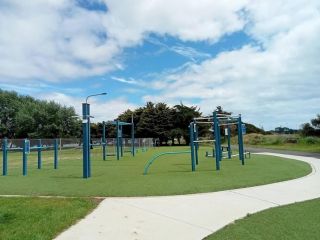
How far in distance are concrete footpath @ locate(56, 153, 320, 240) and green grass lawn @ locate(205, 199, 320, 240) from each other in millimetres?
319

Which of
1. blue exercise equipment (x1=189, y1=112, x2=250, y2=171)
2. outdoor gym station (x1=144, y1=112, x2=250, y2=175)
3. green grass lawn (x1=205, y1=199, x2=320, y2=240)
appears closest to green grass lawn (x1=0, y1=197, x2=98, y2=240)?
green grass lawn (x1=205, y1=199, x2=320, y2=240)

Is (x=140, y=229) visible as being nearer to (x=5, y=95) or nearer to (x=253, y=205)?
(x=253, y=205)

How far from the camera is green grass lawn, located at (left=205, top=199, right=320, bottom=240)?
571 centimetres

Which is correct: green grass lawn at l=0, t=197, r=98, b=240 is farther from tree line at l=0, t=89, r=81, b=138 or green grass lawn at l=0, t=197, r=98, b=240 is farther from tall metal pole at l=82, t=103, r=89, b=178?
tree line at l=0, t=89, r=81, b=138

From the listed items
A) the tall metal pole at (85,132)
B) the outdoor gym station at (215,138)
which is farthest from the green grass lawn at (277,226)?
the tall metal pole at (85,132)

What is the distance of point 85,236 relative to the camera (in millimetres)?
6012

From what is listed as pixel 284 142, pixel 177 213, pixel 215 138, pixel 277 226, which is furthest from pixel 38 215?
pixel 284 142

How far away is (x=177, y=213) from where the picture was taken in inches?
295

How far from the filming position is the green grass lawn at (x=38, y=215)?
6.10 metres

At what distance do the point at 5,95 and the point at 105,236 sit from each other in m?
72.8

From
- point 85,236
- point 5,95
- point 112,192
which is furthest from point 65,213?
point 5,95

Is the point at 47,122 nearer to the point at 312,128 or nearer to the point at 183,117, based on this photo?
the point at 183,117

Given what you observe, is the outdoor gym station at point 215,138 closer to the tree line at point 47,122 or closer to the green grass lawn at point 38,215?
Result: the green grass lawn at point 38,215

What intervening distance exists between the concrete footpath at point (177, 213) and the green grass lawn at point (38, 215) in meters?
0.25
